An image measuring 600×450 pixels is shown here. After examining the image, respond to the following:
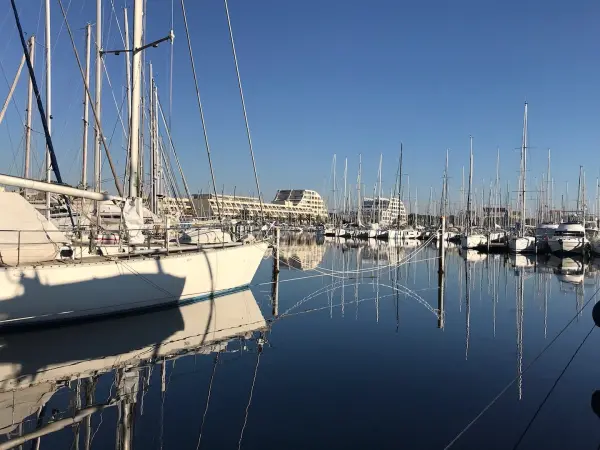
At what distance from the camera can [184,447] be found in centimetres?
633

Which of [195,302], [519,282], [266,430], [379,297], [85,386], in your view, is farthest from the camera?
[519,282]

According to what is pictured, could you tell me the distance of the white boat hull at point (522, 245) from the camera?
4750 cm

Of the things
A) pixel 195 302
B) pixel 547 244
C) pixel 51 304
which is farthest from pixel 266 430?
pixel 547 244

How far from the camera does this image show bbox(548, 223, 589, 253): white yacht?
146 ft

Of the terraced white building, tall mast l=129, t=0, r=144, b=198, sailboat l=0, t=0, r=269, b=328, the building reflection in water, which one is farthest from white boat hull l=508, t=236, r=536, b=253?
the terraced white building

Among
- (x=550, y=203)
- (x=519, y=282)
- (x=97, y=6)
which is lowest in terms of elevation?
(x=519, y=282)

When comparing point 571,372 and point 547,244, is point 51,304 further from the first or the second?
point 547,244

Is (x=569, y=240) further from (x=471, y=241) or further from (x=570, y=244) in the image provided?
(x=471, y=241)

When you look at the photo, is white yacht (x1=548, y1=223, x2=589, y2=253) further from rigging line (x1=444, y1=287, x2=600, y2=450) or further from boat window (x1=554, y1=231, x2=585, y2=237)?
rigging line (x1=444, y1=287, x2=600, y2=450)

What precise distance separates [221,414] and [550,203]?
7455 centimetres

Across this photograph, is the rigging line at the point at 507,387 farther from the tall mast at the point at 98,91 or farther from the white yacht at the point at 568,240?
the white yacht at the point at 568,240

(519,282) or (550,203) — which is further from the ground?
(550,203)

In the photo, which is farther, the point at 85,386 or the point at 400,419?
the point at 85,386

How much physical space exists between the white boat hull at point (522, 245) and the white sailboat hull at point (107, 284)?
38.0 m
